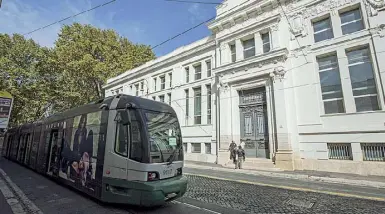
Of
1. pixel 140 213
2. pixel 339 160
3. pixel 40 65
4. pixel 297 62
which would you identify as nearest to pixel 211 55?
pixel 297 62

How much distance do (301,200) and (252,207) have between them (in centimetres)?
191

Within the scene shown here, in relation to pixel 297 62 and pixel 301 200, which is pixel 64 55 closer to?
pixel 297 62

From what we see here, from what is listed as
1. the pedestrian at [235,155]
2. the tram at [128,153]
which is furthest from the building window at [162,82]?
the tram at [128,153]

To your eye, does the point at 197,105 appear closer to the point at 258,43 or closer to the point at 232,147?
the point at 232,147

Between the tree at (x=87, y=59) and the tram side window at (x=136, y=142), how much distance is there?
25664mm

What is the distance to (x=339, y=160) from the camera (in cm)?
1311

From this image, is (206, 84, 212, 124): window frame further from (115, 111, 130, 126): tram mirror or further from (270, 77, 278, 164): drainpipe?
(115, 111, 130, 126): tram mirror

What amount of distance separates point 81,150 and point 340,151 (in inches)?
542

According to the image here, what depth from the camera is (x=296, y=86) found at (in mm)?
15531

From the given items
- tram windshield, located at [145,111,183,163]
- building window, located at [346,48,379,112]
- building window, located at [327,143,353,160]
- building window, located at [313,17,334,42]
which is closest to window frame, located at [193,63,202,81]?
building window, located at [313,17,334,42]

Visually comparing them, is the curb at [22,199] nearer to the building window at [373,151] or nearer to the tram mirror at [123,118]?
the tram mirror at [123,118]

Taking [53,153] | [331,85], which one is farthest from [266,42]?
[53,153]

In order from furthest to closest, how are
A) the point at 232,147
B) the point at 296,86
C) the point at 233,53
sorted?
1. the point at 233,53
2. the point at 232,147
3. the point at 296,86

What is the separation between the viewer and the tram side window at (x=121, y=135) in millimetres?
5593
